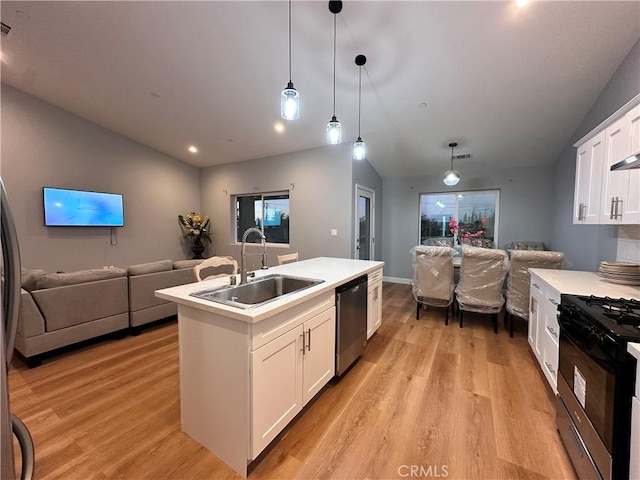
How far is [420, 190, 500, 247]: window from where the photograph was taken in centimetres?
515

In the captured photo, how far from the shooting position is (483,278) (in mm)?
3240

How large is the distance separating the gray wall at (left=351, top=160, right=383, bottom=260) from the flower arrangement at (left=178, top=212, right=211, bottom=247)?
3.71 m

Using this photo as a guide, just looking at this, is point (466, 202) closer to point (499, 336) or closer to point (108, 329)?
point (499, 336)

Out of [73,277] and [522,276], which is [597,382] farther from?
[73,277]

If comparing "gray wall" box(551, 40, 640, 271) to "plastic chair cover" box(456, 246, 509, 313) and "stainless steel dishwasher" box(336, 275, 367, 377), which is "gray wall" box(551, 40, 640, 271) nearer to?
"plastic chair cover" box(456, 246, 509, 313)

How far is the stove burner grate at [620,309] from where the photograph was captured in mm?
1252

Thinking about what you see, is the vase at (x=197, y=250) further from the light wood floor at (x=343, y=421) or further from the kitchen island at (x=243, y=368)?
the kitchen island at (x=243, y=368)

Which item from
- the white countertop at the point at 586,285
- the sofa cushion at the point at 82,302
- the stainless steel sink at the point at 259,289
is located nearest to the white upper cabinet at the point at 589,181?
the white countertop at the point at 586,285

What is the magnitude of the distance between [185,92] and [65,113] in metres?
2.51

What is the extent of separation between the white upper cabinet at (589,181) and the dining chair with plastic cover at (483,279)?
86 cm

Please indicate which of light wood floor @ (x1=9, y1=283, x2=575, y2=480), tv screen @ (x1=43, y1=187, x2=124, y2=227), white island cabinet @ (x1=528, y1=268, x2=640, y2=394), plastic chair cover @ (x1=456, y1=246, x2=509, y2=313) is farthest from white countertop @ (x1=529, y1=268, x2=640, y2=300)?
tv screen @ (x1=43, y1=187, x2=124, y2=227)

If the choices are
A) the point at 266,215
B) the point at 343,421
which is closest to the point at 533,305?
the point at 343,421

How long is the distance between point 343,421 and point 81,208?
5317 mm

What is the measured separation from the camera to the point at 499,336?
3.19 metres
